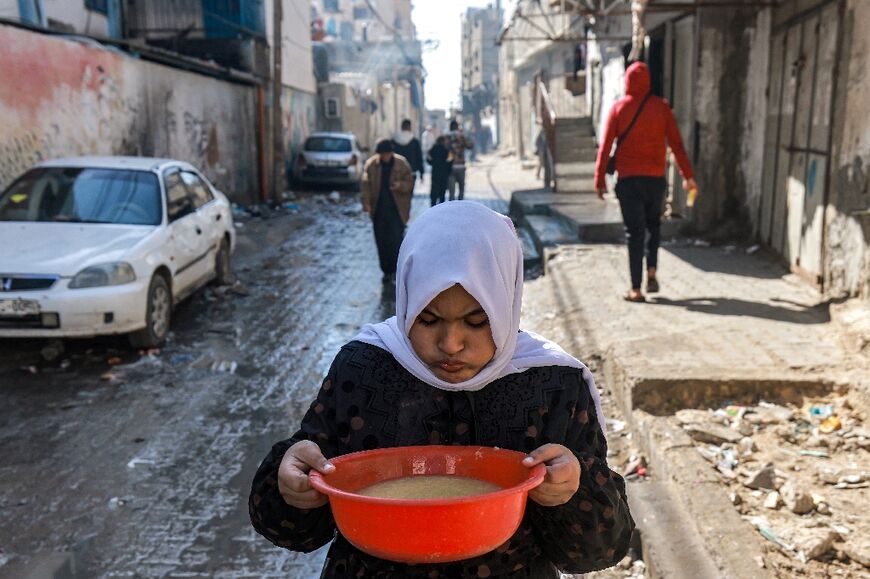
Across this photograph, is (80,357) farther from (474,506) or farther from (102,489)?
(474,506)

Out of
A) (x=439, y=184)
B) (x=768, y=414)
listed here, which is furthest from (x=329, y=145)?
(x=768, y=414)

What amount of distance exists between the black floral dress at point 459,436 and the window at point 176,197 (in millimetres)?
6568

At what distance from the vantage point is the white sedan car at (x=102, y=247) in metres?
6.35

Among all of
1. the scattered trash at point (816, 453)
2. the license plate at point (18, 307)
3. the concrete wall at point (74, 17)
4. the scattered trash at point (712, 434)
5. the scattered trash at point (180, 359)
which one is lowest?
the scattered trash at point (180, 359)

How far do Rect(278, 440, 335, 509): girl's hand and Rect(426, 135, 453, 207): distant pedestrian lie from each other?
13.6m

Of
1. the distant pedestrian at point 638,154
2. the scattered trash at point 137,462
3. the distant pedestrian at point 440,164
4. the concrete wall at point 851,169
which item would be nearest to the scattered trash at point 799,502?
the concrete wall at point 851,169

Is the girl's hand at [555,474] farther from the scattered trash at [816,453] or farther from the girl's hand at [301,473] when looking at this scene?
the scattered trash at [816,453]

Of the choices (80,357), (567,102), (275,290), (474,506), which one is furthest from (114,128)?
(567,102)

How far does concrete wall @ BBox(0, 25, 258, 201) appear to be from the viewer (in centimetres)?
1007

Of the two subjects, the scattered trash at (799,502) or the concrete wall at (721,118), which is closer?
the scattered trash at (799,502)

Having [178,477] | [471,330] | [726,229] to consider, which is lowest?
[178,477]

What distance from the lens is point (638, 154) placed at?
709 centimetres

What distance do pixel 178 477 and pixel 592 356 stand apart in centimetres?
299

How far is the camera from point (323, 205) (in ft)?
Result: 65.9
